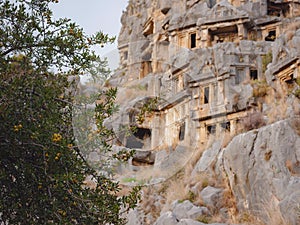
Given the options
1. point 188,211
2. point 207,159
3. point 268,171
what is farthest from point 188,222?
point 207,159

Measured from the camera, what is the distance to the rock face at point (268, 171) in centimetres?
1047

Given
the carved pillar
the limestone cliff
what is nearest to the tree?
the limestone cliff

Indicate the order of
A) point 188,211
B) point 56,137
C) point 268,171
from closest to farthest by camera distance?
point 56,137, point 268,171, point 188,211

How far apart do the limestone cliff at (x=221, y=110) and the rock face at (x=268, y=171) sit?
0.03 meters

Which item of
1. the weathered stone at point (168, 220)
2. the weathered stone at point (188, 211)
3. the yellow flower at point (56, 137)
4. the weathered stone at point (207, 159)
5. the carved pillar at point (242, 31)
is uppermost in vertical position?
the carved pillar at point (242, 31)

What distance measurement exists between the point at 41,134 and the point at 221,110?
20.3 meters

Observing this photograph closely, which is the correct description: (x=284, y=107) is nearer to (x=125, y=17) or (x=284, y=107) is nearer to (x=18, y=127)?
(x=18, y=127)

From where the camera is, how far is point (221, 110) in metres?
25.2

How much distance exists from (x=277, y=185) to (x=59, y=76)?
21.5 feet

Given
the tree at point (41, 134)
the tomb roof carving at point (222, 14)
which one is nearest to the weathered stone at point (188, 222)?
the tree at point (41, 134)

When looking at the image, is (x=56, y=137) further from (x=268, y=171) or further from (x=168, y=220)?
(x=168, y=220)

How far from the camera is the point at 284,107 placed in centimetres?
1814

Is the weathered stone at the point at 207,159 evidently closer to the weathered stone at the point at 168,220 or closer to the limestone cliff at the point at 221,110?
the limestone cliff at the point at 221,110

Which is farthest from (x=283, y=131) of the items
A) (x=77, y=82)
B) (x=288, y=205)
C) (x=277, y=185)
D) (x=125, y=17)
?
(x=125, y=17)
